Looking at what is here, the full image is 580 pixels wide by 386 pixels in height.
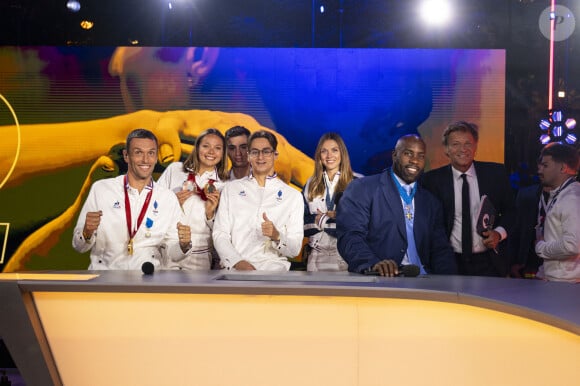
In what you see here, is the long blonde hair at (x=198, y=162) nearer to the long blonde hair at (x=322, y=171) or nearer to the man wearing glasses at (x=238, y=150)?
the man wearing glasses at (x=238, y=150)

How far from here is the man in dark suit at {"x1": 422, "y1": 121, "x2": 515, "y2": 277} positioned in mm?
5586

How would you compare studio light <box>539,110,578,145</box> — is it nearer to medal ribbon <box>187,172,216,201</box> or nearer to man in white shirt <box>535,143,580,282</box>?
man in white shirt <box>535,143,580,282</box>

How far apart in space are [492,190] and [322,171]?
1.43m

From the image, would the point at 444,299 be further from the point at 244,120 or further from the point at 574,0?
the point at 574,0

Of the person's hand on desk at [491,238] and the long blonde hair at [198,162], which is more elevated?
the long blonde hair at [198,162]

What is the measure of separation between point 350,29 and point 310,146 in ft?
3.71

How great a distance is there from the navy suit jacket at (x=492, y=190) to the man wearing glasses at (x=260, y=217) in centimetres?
119

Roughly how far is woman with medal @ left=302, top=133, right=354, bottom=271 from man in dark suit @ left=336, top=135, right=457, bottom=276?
813mm

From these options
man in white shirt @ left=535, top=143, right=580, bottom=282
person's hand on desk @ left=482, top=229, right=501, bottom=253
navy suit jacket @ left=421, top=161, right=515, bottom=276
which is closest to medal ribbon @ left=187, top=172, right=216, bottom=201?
navy suit jacket @ left=421, top=161, right=515, bottom=276

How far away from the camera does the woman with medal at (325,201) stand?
216 inches

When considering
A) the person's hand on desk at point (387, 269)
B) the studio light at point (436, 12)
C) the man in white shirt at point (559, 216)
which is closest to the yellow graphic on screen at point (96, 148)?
the studio light at point (436, 12)

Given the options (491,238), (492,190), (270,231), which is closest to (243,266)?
(270,231)

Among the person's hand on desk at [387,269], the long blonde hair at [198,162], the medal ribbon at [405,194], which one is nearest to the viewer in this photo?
the person's hand on desk at [387,269]

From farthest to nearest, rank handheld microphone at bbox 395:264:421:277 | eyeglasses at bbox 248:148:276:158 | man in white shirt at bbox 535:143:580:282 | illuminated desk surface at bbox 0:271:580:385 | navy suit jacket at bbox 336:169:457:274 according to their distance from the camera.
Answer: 1. eyeglasses at bbox 248:148:276:158
2. man in white shirt at bbox 535:143:580:282
3. navy suit jacket at bbox 336:169:457:274
4. handheld microphone at bbox 395:264:421:277
5. illuminated desk surface at bbox 0:271:580:385
